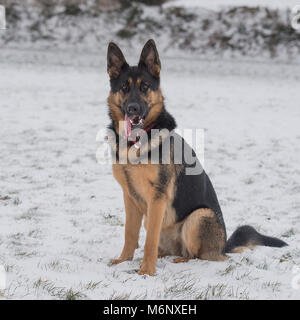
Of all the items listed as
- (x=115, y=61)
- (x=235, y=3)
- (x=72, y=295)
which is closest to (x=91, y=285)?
(x=72, y=295)

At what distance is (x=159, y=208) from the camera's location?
3.78 meters

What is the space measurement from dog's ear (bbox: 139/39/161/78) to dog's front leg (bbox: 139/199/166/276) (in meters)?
1.24

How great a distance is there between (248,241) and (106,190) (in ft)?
8.47

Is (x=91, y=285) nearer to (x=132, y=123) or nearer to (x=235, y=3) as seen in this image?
(x=132, y=123)

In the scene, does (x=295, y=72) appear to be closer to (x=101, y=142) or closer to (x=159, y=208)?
(x=101, y=142)

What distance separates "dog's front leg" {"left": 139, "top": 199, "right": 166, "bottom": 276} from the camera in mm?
3781

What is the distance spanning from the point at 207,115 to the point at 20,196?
23.2ft

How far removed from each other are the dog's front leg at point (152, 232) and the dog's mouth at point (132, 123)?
0.70 meters

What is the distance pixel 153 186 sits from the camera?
376 centimetres

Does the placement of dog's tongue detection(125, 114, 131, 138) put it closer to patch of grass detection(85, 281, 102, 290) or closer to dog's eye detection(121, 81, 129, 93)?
dog's eye detection(121, 81, 129, 93)

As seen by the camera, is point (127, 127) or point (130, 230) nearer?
point (127, 127)

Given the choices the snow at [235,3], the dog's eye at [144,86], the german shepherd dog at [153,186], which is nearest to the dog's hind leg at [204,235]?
the german shepherd dog at [153,186]

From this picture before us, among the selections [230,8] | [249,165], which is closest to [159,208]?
[249,165]

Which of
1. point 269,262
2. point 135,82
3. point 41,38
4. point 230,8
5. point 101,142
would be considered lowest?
point 269,262
